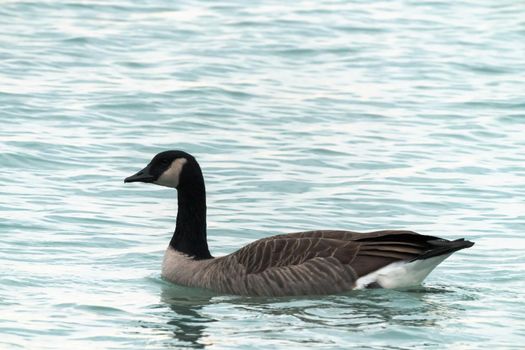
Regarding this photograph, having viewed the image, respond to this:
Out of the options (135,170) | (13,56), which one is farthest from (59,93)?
(135,170)

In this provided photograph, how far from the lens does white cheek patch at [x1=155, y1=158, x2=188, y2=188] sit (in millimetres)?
14348

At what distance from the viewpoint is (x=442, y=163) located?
64.9 ft

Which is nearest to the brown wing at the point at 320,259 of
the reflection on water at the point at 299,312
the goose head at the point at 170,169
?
the reflection on water at the point at 299,312

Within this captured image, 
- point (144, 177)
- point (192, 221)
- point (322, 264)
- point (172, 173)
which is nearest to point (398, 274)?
point (322, 264)

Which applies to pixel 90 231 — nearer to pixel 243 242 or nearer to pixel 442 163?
pixel 243 242

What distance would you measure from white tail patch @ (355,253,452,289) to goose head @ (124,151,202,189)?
7.46 feet

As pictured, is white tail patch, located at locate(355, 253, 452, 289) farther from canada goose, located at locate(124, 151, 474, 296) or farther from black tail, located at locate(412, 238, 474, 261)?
black tail, located at locate(412, 238, 474, 261)

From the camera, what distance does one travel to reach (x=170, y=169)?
14.4m

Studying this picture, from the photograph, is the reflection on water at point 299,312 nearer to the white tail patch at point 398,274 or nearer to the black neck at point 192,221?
the white tail patch at point 398,274

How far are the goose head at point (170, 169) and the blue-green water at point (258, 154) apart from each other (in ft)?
3.05

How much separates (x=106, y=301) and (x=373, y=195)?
19.8ft

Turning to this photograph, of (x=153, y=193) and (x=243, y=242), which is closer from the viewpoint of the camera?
(x=243, y=242)

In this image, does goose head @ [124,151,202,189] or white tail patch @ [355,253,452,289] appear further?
goose head @ [124,151,202,189]

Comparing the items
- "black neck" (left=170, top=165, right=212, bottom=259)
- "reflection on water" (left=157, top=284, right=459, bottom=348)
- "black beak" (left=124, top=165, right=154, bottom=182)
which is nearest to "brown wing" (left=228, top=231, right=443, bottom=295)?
"reflection on water" (left=157, top=284, right=459, bottom=348)
